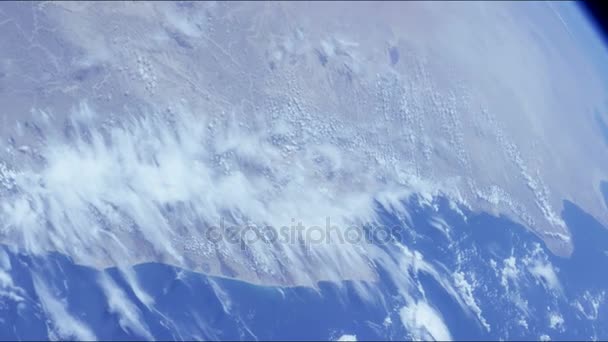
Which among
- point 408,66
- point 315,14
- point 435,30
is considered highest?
point 435,30

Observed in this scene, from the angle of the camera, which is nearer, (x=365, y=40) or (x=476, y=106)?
(x=365, y=40)

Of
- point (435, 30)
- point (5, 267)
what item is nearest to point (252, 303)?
point (5, 267)

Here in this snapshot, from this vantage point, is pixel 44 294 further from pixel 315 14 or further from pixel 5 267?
pixel 315 14

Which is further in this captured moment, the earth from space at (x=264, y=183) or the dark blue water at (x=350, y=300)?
the earth from space at (x=264, y=183)

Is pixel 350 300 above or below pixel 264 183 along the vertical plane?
below

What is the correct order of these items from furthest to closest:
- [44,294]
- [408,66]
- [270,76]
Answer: [408,66] < [270,76] < [44,294]

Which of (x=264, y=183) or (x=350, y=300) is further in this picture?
(x=264, y=183)
